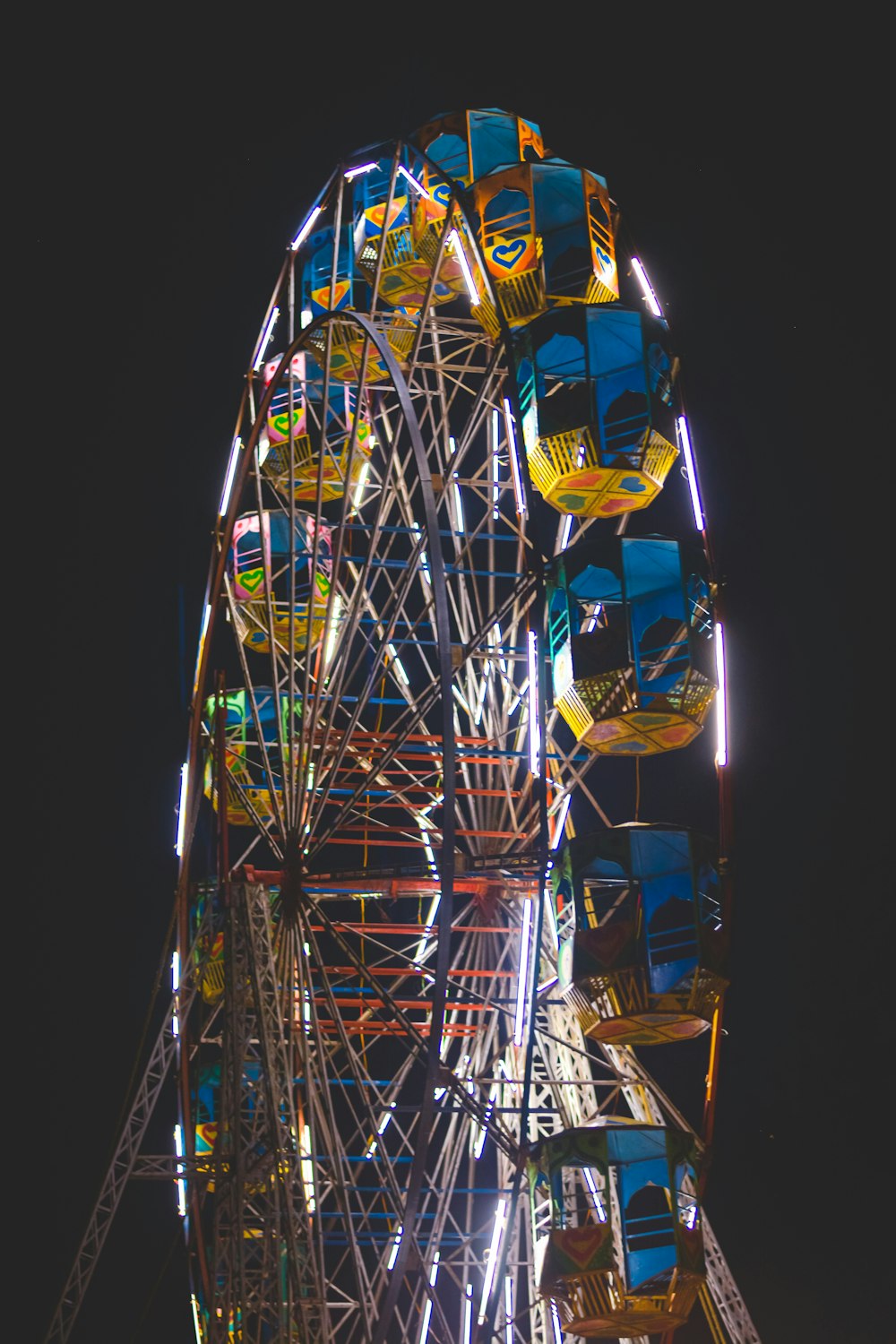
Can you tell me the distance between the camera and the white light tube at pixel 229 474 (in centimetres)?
1487

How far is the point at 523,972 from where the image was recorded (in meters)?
13.6

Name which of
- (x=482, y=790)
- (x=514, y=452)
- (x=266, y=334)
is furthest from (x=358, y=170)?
(x=482, y=790)

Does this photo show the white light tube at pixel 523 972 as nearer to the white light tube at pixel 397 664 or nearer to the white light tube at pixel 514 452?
the white light tube at pixel 397 664

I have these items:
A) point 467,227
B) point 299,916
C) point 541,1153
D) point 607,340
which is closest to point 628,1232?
point 541,1153

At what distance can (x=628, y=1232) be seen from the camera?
1207 centimetres

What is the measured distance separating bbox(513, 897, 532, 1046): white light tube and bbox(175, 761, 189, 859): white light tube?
2986mm

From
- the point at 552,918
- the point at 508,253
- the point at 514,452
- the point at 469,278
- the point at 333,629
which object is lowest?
the point at 552,918

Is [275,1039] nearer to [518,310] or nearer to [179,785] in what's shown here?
[179,785]

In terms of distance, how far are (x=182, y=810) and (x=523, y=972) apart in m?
3.23

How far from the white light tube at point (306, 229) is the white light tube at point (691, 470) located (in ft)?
13.9

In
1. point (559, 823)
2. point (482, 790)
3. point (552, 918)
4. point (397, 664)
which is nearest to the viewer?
point (552, 918)

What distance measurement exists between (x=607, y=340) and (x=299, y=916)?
5203mm

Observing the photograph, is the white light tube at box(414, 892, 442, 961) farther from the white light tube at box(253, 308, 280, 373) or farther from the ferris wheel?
the white light tube at box(253, 308, 280, 373)

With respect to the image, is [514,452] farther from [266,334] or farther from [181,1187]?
[181,1187]
